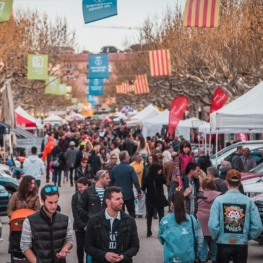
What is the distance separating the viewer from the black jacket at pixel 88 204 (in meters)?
13.1

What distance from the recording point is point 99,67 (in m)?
48.4

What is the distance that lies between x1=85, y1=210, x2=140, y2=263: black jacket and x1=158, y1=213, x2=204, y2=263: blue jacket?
3.53 feet

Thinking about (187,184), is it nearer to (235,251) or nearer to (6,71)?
(235,251)

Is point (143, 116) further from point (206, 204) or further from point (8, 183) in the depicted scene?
point (206, 204)

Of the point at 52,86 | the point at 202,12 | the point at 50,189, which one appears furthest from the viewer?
the point at 52,86

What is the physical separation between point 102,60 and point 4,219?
2677 centimetres

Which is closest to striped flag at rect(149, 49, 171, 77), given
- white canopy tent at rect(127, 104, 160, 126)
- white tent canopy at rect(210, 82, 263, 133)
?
white canopy tent at rect(127, 104, 160, 126)

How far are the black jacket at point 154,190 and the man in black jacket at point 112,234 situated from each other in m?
9.61

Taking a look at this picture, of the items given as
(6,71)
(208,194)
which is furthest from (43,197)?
(6,71)

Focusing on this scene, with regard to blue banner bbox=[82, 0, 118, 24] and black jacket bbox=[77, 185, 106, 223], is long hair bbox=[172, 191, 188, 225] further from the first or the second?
blue banner bbox=[82, 0, 118, 24]

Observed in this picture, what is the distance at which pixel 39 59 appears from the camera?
152 feet

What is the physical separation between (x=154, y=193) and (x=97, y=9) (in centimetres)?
723

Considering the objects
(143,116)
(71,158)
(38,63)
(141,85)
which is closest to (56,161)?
(71,158)

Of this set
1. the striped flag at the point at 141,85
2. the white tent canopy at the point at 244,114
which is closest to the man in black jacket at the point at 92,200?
the white tent canopy at the point at 244,114
